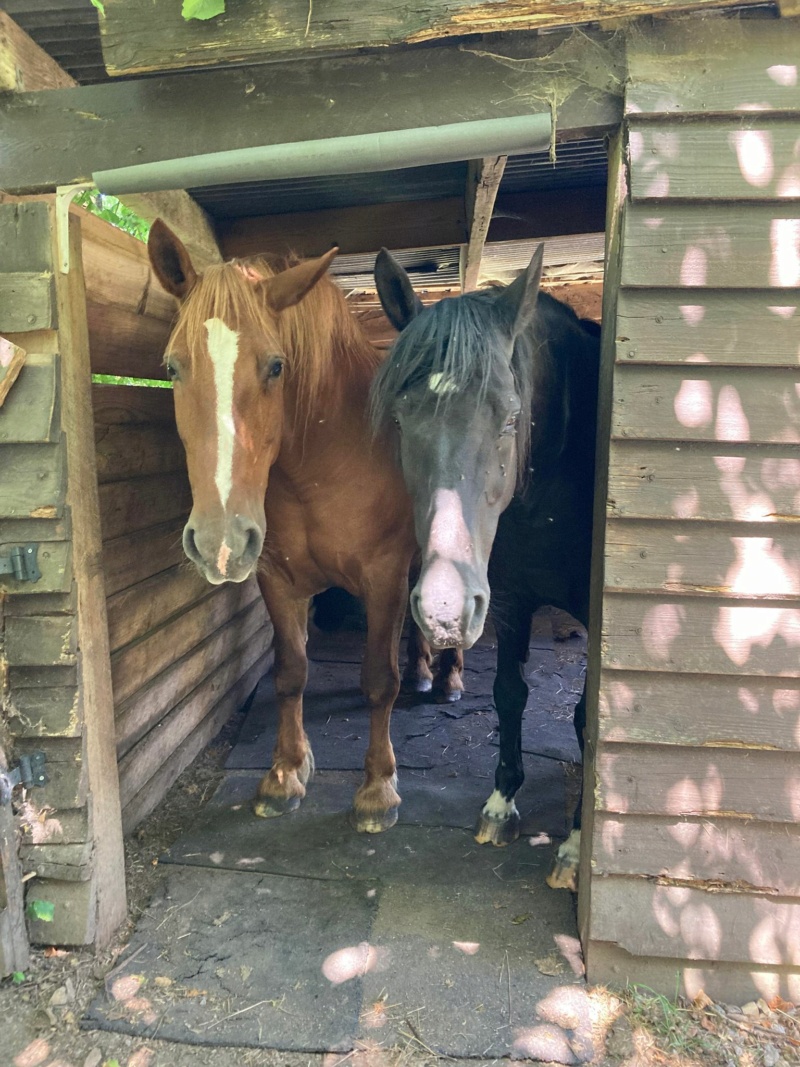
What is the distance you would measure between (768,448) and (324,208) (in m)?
2.90

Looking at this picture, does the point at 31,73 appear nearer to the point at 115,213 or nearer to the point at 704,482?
the point at 704,482

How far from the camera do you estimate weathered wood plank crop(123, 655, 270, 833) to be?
2.79 metres

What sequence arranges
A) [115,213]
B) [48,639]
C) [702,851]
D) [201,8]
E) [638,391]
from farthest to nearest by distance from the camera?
[115,213] → [48,639] → [702,851] → [638,391] → [201,8]

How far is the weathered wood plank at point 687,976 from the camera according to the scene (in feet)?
6.42

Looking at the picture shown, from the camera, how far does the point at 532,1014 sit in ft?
6.29

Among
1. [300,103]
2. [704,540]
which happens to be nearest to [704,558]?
[704,540]

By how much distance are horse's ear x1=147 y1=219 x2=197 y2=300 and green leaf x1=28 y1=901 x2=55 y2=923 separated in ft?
6.77

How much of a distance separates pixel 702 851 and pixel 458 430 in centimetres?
143

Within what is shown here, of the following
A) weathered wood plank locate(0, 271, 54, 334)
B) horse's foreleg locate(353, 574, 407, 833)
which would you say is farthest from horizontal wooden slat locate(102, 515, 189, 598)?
horse's foreleg locate(353, 574, 407, 833)

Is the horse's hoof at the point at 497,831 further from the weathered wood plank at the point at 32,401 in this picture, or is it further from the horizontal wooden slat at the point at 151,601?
the weathered wood plank at the point at 32,401

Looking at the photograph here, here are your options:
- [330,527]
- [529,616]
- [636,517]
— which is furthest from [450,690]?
[636,517]

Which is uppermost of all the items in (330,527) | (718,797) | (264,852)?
(330,527)

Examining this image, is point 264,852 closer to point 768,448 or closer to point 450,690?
point 450,690

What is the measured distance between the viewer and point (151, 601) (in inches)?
114
